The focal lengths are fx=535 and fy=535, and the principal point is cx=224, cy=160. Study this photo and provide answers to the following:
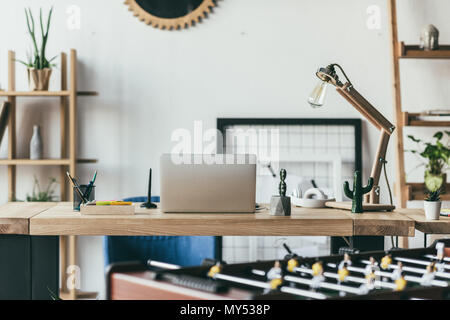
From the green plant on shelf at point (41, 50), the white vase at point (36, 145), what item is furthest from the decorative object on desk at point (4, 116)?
the green plant on shelf at point (41, 50)

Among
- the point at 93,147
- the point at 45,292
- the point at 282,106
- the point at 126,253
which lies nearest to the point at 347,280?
the point at 45,292

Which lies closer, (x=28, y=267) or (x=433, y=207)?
(x=28, y=267)

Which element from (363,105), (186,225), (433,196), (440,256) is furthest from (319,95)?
(440,256)

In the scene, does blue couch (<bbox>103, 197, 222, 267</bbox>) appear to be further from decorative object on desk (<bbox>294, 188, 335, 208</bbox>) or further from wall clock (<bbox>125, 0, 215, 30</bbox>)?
wall clock (<bbox>125, 0, 215, 30</bbox>)

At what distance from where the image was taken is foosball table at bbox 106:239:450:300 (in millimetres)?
1300

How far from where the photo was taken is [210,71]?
3.72 m

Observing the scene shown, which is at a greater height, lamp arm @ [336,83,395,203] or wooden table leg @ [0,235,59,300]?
lamp arm @ [336,83,395,203]

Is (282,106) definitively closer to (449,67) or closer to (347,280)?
(449,67)

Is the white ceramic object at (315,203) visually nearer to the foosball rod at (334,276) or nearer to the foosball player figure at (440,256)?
the foosball player figure at (440,256)

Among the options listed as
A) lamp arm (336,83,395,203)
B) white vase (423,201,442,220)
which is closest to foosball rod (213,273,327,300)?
white vase (423,201,442,220)

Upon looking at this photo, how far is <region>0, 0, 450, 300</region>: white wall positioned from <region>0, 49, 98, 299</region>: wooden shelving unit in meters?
0.12

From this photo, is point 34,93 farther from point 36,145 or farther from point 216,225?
point 216,225

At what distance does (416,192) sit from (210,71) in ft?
5.20
